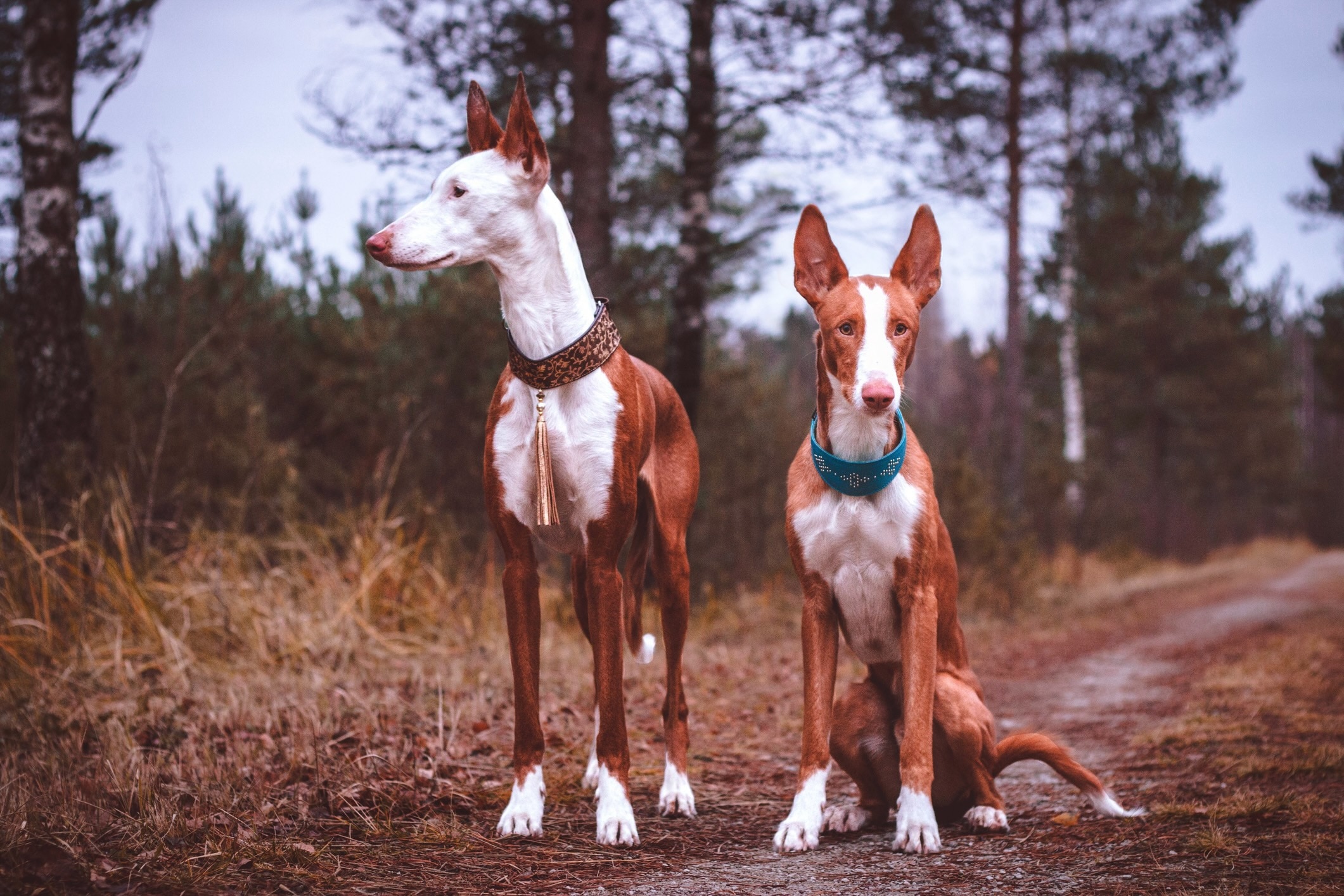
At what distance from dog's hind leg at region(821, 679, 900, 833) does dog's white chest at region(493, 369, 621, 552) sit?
3.63 ft

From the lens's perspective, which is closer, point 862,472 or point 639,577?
point 862,472

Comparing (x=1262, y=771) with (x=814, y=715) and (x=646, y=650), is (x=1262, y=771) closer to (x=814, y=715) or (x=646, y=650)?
(x=814, y=715)

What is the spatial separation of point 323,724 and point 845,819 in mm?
2346

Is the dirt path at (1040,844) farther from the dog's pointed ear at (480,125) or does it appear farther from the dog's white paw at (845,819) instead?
the dog's pointed ear at (480,125)

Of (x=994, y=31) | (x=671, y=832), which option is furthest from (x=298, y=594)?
(x=994, y=31)

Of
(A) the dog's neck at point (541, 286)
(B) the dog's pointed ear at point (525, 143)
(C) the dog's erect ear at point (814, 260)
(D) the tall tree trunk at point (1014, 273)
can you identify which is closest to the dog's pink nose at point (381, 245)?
(A) the dog's neck at point (541, 286)

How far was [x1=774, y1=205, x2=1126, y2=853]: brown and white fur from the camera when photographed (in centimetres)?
319

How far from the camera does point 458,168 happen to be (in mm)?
3340

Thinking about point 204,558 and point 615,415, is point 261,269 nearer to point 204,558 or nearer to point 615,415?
point 204,558

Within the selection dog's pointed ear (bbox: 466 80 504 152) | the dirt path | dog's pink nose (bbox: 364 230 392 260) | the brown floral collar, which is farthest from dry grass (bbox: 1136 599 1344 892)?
dog's pointed ear (bbox: 466 80 504 152)

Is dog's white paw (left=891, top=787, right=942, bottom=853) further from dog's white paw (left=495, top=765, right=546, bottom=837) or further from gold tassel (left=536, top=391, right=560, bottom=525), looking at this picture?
gold tassel (left=536, top=391, right=560, bottom=525)

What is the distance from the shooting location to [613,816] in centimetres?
330

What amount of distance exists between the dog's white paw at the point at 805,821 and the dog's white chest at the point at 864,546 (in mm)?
538

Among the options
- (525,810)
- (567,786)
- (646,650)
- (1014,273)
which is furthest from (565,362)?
(1014,273)
